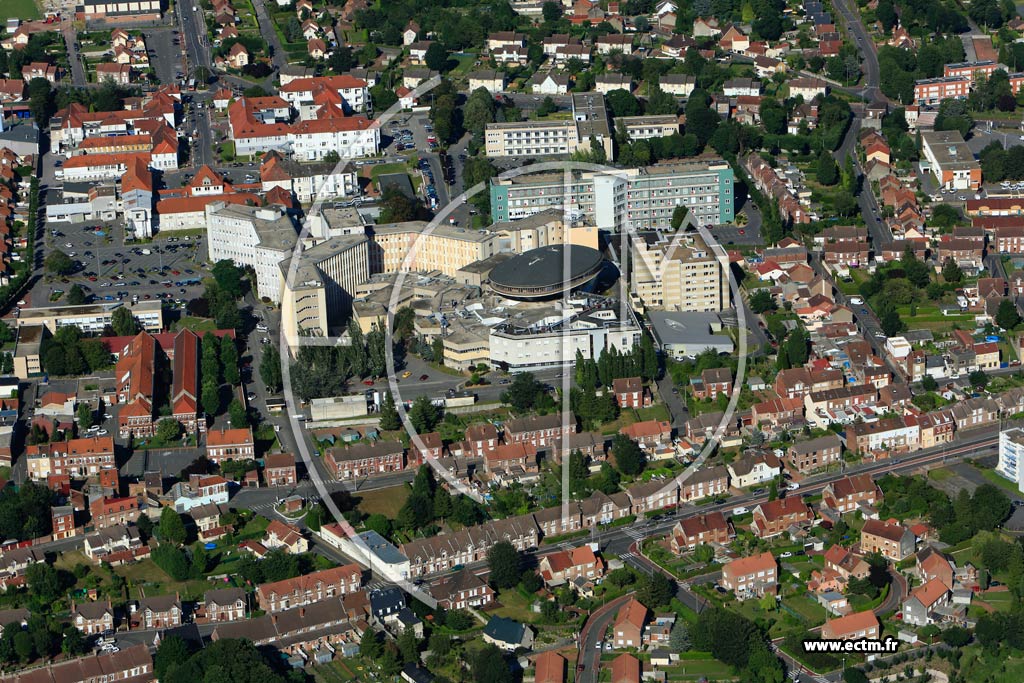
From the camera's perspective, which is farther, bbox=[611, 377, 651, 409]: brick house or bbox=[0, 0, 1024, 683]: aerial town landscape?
bbox=[611, 377, 651, 409]: brick house

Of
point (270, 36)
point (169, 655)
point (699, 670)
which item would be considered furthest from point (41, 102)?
point (699, 670)

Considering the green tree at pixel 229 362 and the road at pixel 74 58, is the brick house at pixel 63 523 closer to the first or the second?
the green tree at pixel 229 362

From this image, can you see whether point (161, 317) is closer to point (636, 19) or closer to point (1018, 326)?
point (1018, 326)

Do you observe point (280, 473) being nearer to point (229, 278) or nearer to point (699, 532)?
point (699, 532)

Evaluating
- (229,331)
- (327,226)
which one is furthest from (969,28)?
(229,331)

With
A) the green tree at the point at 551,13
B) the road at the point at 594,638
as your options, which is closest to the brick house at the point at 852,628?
the road at the point at 594,638

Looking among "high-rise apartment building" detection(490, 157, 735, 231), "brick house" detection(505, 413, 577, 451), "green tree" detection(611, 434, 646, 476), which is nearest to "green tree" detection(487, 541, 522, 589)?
"green tree" detection(611, 434, 646, 476)

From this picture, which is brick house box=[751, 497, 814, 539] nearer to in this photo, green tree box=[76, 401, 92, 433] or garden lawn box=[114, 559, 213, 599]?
garden lawn box=[114, 559, 213, 599]
